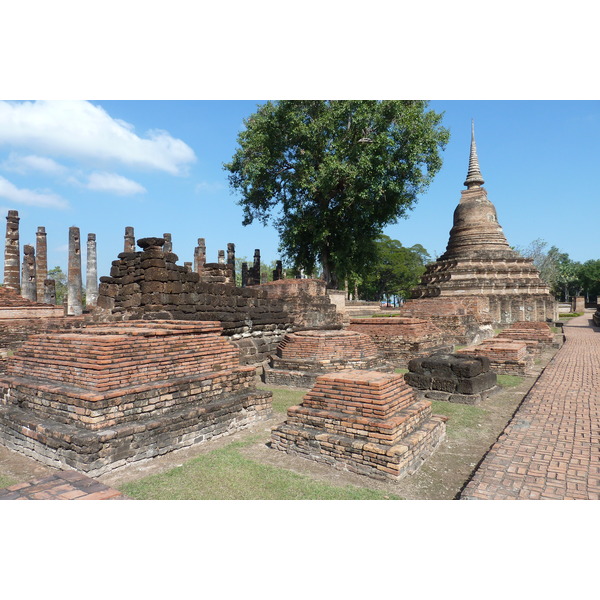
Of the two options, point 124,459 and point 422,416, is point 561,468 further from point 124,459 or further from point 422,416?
point 124,459

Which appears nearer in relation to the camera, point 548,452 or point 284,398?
point 548,452

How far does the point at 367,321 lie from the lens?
1167 cm

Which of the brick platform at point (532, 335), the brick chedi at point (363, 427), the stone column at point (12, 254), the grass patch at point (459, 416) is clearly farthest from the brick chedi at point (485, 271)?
the stone column at point (12, 254)

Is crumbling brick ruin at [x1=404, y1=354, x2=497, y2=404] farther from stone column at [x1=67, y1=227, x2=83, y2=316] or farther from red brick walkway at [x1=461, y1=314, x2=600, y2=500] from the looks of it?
stone column at [x1=67, y1=227, x2=83, y2=316]

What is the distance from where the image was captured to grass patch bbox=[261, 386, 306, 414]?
669cm

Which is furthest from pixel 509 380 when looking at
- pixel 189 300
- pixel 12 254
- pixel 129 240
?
pixel 129 240

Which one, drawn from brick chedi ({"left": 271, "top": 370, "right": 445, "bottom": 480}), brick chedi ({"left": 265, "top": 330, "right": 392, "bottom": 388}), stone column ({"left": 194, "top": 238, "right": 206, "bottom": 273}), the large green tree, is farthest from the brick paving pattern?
stone column ({"left": 194, "top": 238, "right": 206, "bottom": 273})

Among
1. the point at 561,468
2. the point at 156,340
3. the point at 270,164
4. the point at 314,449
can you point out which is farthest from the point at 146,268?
the point at 270,164

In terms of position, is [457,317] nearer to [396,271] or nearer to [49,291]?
[49,291]

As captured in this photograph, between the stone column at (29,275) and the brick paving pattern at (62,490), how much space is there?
926 inches

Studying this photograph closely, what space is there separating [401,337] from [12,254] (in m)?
20.4

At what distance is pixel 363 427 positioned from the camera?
14.0 feet

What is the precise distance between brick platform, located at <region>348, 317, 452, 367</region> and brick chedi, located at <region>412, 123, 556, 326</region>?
11.4m

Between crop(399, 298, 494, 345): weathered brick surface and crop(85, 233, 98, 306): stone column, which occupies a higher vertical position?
crop(85, 233, 98, 306): stone column
